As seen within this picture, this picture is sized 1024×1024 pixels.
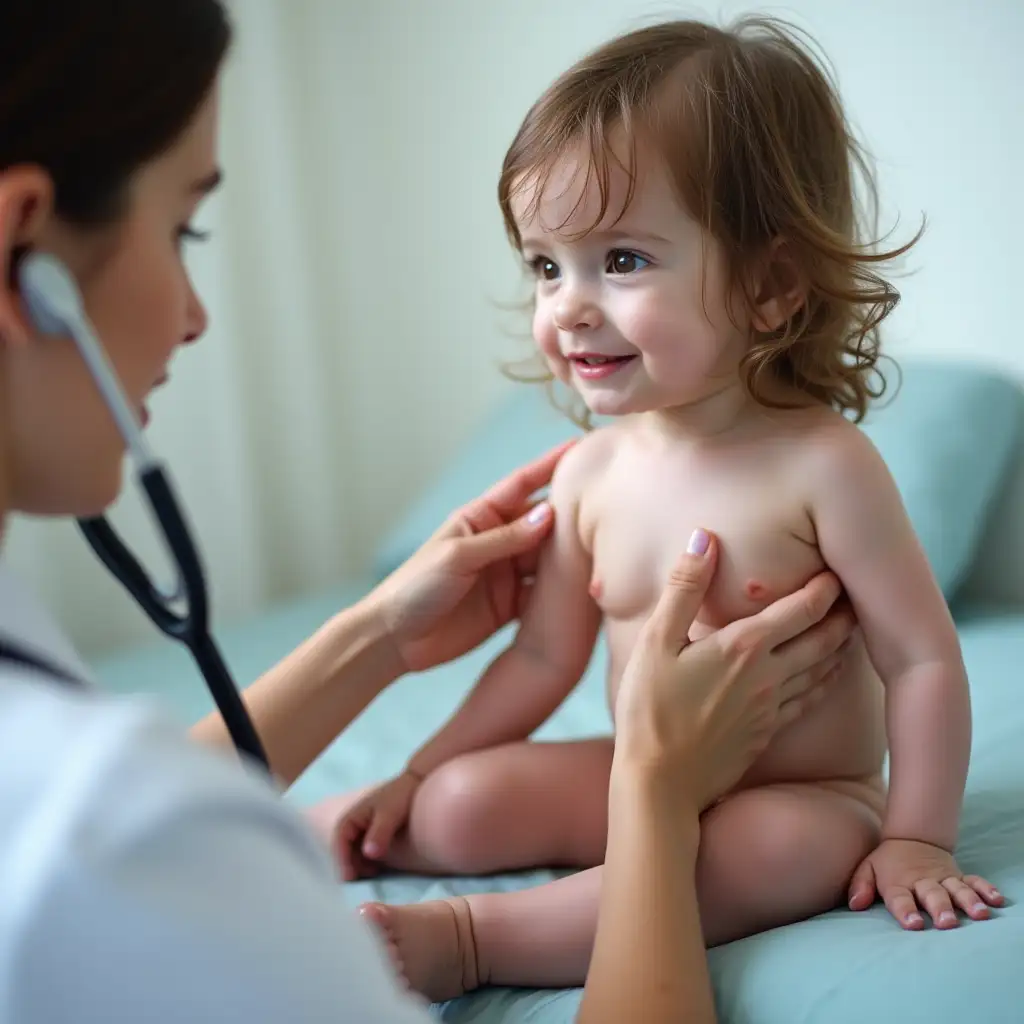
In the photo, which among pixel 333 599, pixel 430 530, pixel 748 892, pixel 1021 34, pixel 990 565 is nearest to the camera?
pixel 748 892

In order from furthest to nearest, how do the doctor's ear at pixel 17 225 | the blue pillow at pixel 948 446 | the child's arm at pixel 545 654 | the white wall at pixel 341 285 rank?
the white wall at pixel 341 285
the blue pillow at pixel 948 446
the child's arm at pixel 545 654
the doctor's ear at pixel 17 225

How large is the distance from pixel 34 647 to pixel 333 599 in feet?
5.32

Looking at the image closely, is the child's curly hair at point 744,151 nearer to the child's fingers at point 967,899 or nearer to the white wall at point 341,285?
the child's fingers at point 967,899

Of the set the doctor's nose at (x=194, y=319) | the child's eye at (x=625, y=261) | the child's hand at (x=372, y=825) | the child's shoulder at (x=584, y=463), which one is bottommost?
the child's hand at (x=372, y=825)

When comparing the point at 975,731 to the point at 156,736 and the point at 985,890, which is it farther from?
the point at 156,736

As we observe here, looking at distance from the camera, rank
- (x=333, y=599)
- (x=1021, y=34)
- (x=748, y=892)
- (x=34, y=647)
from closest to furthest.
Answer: (x=34, y=647) → (x=748, y=892) → (x=1021, y=34) → (x=333, y=599)

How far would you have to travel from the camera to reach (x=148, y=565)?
7.57 feet

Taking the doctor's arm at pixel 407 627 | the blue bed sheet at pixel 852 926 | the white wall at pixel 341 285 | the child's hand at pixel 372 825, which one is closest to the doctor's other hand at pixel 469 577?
the doctor's arm at pixel 407 627

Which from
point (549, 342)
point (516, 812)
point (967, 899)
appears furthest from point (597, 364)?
point (967, 899)

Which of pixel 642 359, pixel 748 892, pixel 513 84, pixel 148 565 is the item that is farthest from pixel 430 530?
pixel 748 892

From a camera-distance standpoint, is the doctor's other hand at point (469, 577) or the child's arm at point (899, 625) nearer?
the child's arm at point (899, 625)

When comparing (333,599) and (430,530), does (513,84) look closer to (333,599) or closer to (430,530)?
(430,530)

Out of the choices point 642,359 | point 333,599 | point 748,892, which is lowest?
point 333,599

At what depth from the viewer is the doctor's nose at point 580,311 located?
1032 mm
